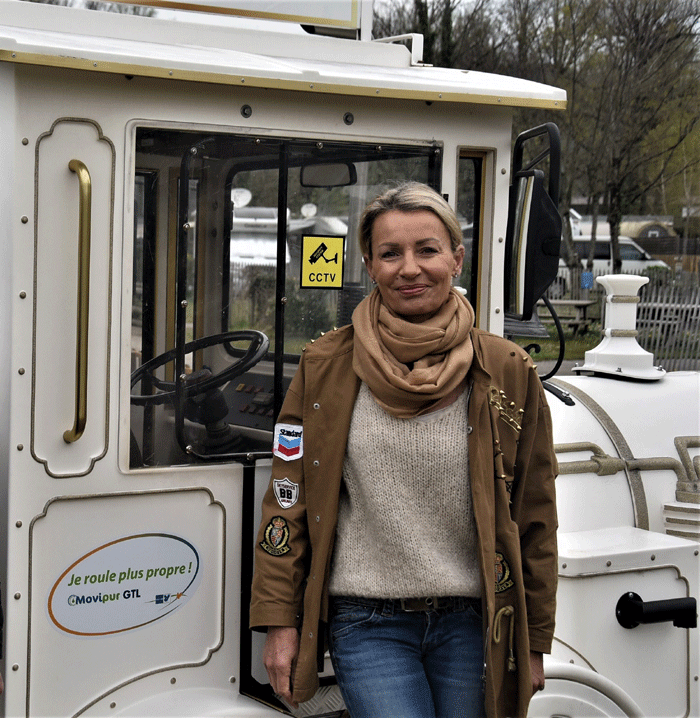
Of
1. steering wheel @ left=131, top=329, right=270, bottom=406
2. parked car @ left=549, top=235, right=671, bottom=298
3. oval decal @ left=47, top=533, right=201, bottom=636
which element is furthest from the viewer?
parked car @ left=549, top=235, right=671, bottom=298

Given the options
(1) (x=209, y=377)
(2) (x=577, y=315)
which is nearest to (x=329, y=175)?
(1) (x=209, y=377)

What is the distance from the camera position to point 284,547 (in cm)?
224

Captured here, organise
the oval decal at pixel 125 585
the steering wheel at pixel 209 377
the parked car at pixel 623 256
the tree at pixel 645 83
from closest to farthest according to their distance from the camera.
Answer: the oval decal at pixel 125 585
the steering wheel at pixel 209 377
the tree at pixel 645 83
the parked car at pixel 623 256

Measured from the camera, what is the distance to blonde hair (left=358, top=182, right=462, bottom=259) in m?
2.21

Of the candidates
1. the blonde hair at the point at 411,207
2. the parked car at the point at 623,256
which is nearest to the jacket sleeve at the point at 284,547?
the blonde hair at the point at 411,207

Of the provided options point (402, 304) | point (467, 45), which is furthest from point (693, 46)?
point (402, 304)

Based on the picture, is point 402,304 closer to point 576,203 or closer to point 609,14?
point 609,14

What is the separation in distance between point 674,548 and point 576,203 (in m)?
15.3

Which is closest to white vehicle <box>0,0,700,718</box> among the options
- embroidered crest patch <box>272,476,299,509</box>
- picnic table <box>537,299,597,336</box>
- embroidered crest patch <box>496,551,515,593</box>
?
embroidered crest patch <box>272,476,299,509</box>

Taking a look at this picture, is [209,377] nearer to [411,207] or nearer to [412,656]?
[411,207]

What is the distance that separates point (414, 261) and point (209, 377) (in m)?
0.67

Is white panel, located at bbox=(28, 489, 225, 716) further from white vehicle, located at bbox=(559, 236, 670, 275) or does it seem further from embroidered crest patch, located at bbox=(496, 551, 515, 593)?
white vehicle, located at bbox=(559, 236, 670, 275)

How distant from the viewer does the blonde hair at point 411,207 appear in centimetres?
221

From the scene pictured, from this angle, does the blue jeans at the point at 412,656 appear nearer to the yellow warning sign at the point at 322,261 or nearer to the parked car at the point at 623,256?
the yellow warning sign at the point at 322,261
